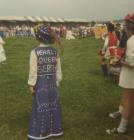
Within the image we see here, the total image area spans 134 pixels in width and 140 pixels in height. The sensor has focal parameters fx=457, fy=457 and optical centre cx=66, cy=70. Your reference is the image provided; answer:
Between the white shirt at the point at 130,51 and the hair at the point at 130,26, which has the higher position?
the hair at the point at 130,26

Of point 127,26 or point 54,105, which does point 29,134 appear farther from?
point 127,26

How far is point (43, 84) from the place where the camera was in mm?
7422

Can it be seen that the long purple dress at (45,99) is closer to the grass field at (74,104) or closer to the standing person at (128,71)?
the grass field at (74,104)

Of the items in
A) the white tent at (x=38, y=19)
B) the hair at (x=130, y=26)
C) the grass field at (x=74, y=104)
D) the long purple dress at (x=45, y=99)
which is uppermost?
A: the hair at (x=130, y=26)

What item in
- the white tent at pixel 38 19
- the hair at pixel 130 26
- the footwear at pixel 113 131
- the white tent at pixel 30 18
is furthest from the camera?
the white tent at pixel 38 19

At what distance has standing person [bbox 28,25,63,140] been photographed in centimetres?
736

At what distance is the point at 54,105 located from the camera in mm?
7578

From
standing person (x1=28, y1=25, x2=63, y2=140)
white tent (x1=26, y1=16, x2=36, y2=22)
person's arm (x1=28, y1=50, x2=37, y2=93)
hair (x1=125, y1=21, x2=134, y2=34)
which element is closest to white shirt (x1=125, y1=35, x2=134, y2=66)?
hair (x1=125, y1=21, x2=134, y2=34)

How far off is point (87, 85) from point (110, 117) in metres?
4.15

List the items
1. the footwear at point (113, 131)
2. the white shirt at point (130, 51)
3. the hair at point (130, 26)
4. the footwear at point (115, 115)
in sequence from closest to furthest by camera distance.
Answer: the white shirt at point (130, 51) → the hair at point (130, 26) → the footwear at point (113, 131) → the footwear at point (115, 115)

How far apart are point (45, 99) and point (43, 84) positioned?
255 mm

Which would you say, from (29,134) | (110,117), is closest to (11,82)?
(110,117)

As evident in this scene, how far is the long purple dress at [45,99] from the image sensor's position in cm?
741

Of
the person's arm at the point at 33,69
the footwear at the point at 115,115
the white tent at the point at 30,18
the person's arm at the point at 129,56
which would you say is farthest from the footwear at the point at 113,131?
the white tent at the point at 30,18
